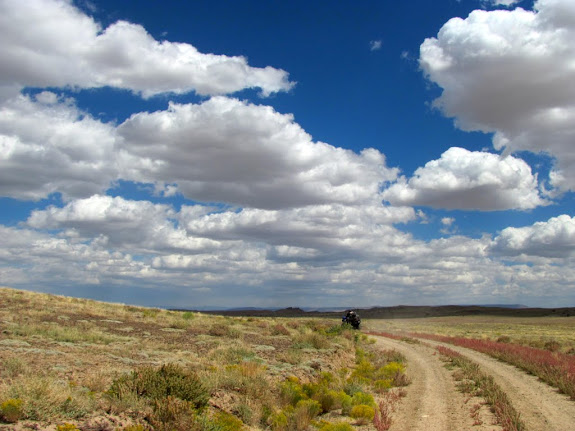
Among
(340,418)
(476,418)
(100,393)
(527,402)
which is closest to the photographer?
(100,393)

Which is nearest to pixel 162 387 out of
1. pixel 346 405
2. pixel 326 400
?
pixel 326 400

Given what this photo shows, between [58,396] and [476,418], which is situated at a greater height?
[58,396]

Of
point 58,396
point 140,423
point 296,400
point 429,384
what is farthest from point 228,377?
point 429,384

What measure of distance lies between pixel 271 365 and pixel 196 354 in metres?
3.39

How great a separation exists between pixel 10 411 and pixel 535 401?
1531 cm

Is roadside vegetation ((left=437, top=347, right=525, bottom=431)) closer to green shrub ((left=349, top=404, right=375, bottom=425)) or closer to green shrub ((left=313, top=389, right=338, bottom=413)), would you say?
green shrub ((left=349, top=404, right=375, bottom=425))

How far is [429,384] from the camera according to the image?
1895 cm

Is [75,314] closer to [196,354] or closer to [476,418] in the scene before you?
[196,354]

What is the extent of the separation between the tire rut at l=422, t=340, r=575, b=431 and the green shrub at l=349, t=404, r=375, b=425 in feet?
13.5

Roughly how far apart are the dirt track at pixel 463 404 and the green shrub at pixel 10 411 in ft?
29.8

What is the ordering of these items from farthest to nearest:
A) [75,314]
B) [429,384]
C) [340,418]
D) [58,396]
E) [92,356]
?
[75,314], [429,384], [92,356], [340,418], [58,396]

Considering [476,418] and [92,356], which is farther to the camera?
[92,356]

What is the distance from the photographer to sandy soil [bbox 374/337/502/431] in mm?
12359

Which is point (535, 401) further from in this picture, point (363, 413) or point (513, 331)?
point (513, 331)
